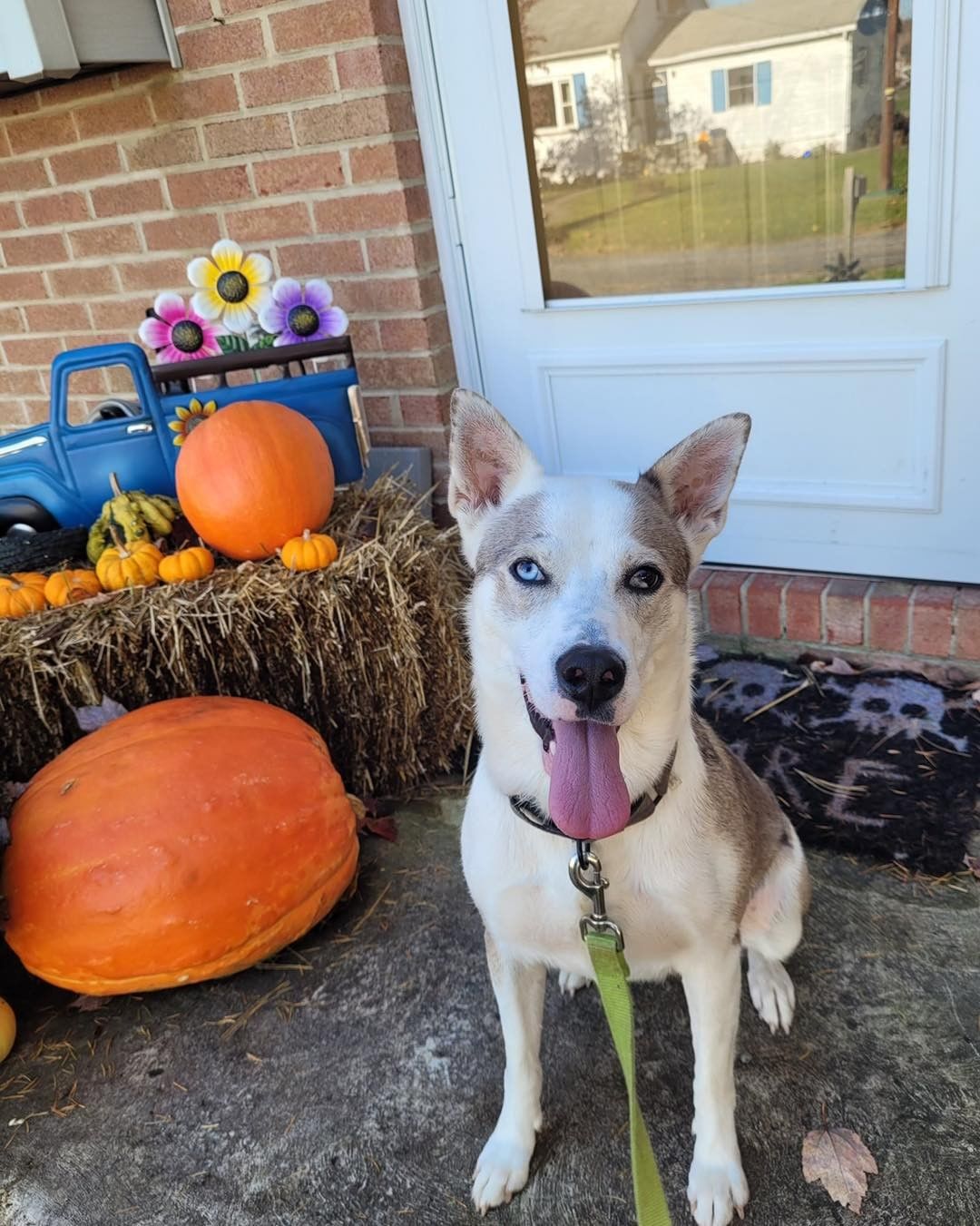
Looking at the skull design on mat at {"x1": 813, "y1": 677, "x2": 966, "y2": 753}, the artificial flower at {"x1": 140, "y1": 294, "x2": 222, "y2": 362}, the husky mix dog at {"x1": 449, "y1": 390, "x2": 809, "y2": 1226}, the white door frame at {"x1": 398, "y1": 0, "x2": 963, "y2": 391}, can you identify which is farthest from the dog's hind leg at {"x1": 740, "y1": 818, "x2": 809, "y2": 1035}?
the artificial flower at {"x1": 140, "y1": 294, "x2": 222, "y2": 362}

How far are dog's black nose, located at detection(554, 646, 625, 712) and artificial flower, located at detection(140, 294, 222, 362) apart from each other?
257 centimetres

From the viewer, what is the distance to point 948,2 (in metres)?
2.81

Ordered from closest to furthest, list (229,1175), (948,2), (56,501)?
(229,1175), (948,2), (56,501)

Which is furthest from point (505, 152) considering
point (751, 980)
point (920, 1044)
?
point (920, 1044)

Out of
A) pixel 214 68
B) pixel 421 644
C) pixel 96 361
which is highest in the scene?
pixel 214 68

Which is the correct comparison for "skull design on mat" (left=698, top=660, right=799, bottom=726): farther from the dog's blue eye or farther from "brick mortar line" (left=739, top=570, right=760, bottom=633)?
the dog's blue eye

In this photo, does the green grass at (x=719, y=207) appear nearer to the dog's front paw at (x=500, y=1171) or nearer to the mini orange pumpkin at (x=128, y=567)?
the mini orange pumpkin at (x=128, y=567)

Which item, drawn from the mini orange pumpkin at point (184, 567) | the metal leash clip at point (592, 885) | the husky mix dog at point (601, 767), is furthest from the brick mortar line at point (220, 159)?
the metal leash clip at point (592, 885)

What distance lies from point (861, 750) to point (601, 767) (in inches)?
72.3

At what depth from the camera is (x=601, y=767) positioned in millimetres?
1726

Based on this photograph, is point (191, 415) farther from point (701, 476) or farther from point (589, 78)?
point (701, 476)

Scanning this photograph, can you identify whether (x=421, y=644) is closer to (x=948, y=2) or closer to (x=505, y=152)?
(x=505, y=152)

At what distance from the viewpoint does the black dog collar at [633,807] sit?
1831mm

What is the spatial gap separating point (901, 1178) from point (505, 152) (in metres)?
3.57
